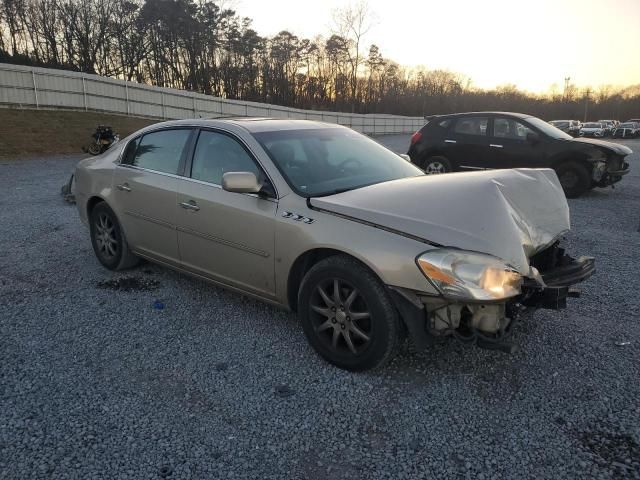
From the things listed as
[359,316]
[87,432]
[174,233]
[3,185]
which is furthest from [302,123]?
[3,185]

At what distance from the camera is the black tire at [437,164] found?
10.3 meters

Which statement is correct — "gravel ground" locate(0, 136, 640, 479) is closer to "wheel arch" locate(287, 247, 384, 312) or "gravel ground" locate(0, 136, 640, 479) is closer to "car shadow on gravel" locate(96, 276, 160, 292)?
"car shadow on gravel" locate(96, 276, 160, 292)

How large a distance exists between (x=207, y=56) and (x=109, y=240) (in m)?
48.7

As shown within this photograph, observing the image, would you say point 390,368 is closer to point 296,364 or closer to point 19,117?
point 296,364

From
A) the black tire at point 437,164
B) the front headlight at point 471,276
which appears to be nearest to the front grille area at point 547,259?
the front headlight at point 471,276

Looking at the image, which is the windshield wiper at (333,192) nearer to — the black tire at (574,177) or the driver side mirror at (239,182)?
the driver side mirror at (239,182)

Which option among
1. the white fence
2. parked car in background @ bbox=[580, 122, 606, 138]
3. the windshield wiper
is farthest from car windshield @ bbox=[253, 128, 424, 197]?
parked car in background @ bbox=[580, 122, 606, 138]

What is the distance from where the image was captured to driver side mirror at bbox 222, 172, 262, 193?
323 cm

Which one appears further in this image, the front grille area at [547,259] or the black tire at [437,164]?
the black tire at [437,164]

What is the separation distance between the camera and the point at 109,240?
4871 millimetres

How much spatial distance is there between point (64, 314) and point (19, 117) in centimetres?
2067

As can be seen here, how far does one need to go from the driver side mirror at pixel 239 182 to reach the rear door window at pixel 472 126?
25.8 feet

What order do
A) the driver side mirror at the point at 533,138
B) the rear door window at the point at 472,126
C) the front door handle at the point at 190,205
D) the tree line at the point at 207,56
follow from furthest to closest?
the tree line at the point at 207,56, the rear door window at the point at 472,126, the driver side mirror at the point at 533,138, the front door handle at the point at 190,205

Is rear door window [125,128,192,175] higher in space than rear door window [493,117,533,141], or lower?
lower
